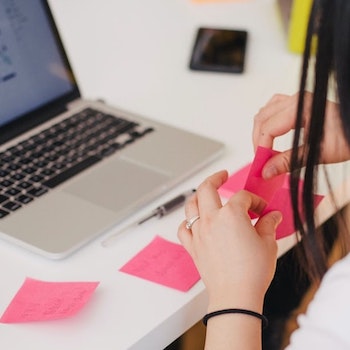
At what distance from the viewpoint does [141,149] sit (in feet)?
3.43

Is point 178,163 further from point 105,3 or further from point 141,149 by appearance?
point 105,3

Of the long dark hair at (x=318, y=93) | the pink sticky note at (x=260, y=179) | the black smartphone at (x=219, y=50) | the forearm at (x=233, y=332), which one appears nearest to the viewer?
the long dark hair at (x=318, y=93)

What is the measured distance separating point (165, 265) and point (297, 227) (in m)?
0.16

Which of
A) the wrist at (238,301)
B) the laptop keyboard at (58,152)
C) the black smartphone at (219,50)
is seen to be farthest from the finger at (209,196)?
the black smartphone at (219,50)

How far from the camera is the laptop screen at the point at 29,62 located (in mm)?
1040

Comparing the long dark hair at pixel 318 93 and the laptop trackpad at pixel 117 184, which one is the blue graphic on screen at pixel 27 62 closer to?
the laptop trackpad at pixel 117 184

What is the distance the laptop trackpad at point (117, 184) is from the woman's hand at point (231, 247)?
0.37 feet

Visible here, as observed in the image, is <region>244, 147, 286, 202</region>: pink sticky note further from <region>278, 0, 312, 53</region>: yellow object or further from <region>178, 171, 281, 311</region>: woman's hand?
<region>278, 0, 312, 53</region>: yellow object

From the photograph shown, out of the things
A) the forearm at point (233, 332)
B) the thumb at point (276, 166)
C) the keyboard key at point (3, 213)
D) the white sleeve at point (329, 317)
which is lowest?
the forearm at point (233, 332)

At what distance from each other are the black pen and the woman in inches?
3.0

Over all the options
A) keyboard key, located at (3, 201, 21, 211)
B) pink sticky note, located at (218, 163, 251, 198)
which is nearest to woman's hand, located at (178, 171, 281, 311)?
pink sticky note, located at (218, 163, 251, 198)

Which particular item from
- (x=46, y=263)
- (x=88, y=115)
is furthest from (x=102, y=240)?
(x=88, y=115)

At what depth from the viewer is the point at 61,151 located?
3.37 ft

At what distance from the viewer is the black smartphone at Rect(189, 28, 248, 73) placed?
1310mm
